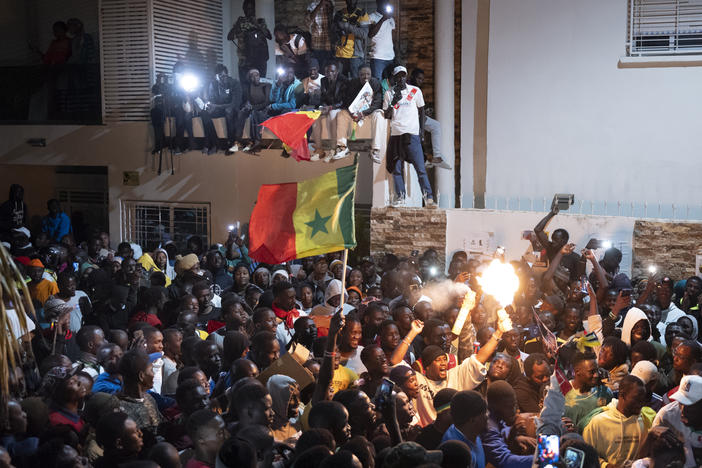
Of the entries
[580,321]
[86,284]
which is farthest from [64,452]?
[86,284]

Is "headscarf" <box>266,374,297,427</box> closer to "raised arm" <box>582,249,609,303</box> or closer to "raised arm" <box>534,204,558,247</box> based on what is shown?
"raised arm" <box>582,249,609,303</box>

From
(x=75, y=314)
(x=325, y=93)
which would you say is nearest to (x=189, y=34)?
(x=325, y=93)

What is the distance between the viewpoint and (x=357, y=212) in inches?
632

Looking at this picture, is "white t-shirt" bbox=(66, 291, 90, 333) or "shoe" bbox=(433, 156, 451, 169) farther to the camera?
"shoe" bbox=(433, 156, 451, 169)

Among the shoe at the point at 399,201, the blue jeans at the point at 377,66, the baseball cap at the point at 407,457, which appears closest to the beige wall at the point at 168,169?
the shoe at the point at 399,201

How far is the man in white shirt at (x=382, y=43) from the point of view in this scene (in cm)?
1445

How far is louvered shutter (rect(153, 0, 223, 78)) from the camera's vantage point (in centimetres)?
1709

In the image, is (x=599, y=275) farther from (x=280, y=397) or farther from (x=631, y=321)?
(x=280, y=397)

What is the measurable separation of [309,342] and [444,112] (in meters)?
8.16

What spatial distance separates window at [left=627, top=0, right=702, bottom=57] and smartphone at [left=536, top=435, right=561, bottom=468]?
10.4 metres

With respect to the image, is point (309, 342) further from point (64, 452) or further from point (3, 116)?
point (3, 116)

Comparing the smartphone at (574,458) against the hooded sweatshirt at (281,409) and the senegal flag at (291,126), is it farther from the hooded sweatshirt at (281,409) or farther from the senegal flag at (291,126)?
the senegal flag at (291,126)

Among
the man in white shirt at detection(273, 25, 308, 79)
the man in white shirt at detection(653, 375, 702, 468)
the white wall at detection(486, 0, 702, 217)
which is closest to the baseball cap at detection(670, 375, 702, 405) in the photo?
the man in white shirt at detection(653, 375, 702, 468)

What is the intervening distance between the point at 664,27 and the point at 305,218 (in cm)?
875
